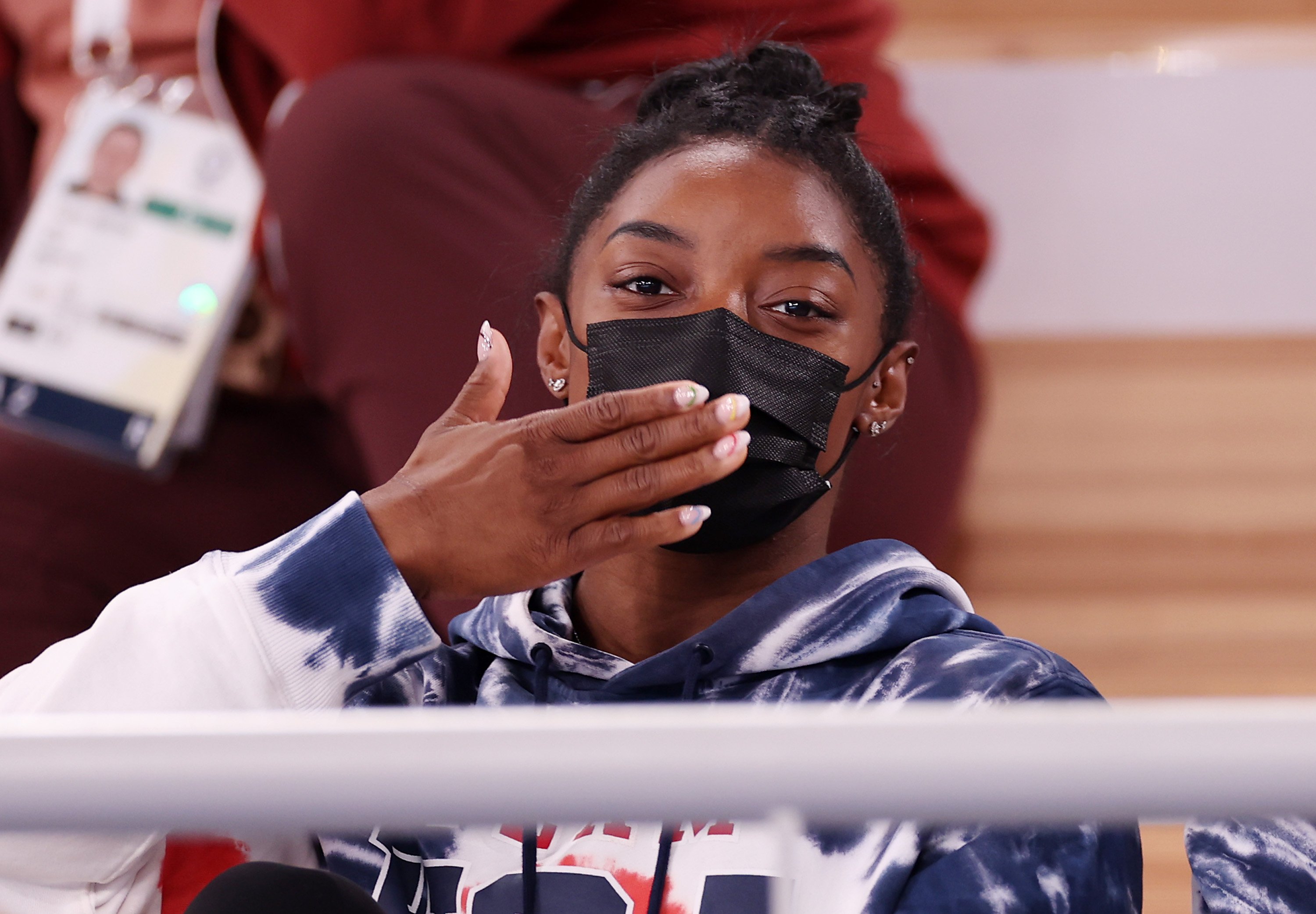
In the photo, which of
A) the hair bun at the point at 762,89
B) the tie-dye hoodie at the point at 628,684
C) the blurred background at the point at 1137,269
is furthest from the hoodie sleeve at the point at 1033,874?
the blurred background at the point at 1137,269

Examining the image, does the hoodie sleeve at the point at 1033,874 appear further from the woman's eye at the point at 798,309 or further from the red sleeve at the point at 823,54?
the red sleeve at the point at 823,54

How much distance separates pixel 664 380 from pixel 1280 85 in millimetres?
965

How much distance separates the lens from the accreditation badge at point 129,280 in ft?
3.27

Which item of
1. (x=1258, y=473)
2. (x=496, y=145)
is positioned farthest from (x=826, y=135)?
(x=1258, y=473)

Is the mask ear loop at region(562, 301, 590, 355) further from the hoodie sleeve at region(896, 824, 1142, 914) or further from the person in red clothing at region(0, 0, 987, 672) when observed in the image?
the hoodie sleeve at region(896, 824, 1142, 914)

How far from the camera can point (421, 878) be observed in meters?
0.62

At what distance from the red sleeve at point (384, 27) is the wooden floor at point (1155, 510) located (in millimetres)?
545

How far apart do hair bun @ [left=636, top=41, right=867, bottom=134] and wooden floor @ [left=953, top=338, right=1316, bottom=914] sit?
44 cm

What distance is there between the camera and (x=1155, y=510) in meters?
1.19

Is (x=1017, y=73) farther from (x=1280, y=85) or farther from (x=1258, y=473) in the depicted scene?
(x=1258, y=473)

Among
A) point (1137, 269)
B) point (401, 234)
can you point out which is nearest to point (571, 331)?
point (401, 234)

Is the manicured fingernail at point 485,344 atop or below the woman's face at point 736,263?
below

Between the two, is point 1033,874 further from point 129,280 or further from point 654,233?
point 129,280

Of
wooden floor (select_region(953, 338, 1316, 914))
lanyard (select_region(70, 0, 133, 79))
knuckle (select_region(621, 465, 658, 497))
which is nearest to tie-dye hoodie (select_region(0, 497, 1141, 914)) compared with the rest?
knuckle (select_region(621, 465, 658, 497))
